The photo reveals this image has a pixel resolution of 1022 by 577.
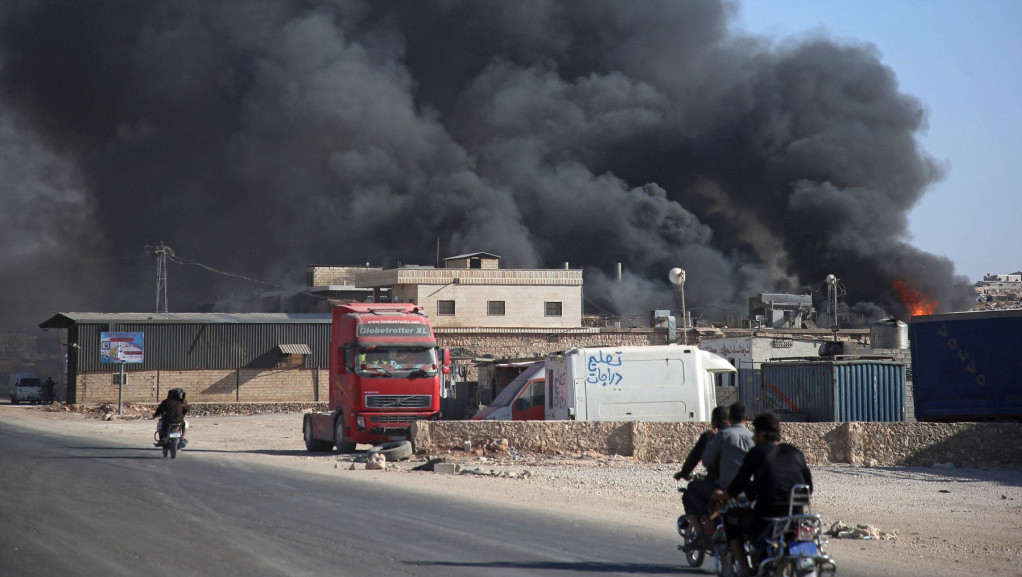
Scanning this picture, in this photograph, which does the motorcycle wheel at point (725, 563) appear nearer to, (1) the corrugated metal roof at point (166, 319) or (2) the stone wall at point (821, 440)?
(2) the stone wall at point (821, 440)

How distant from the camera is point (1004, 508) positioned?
12.5 m

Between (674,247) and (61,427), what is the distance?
170 ft

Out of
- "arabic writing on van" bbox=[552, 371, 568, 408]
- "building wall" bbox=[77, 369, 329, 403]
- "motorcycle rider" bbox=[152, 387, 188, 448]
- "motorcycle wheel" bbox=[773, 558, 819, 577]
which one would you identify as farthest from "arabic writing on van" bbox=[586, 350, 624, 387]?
"building wall" bbox=[77, 369, 329, 403]

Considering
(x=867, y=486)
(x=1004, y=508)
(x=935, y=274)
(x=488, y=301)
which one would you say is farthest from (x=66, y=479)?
(x=935, y=274)

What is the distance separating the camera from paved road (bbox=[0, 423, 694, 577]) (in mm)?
7645

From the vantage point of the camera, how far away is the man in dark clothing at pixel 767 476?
6773 millimetres

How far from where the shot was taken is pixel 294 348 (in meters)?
43.3

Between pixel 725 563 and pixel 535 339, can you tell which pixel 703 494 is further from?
pixel 535 339

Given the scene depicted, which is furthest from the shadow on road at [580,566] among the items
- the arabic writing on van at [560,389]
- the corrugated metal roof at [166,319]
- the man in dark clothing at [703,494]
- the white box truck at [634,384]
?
the corrugated metal roof at [166,319]

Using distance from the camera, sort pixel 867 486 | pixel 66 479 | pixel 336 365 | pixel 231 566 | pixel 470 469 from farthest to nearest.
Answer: pixel 336 365, pixel 470 469, pixel 867 486, pixel 66 479, pixel 231 566

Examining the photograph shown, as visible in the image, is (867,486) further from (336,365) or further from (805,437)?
(336,365)

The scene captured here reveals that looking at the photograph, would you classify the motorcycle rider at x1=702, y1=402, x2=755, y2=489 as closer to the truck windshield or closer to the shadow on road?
the shadow on road

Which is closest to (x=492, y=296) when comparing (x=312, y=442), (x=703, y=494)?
(x=312, y=442)

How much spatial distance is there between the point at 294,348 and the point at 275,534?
34.8 metres
